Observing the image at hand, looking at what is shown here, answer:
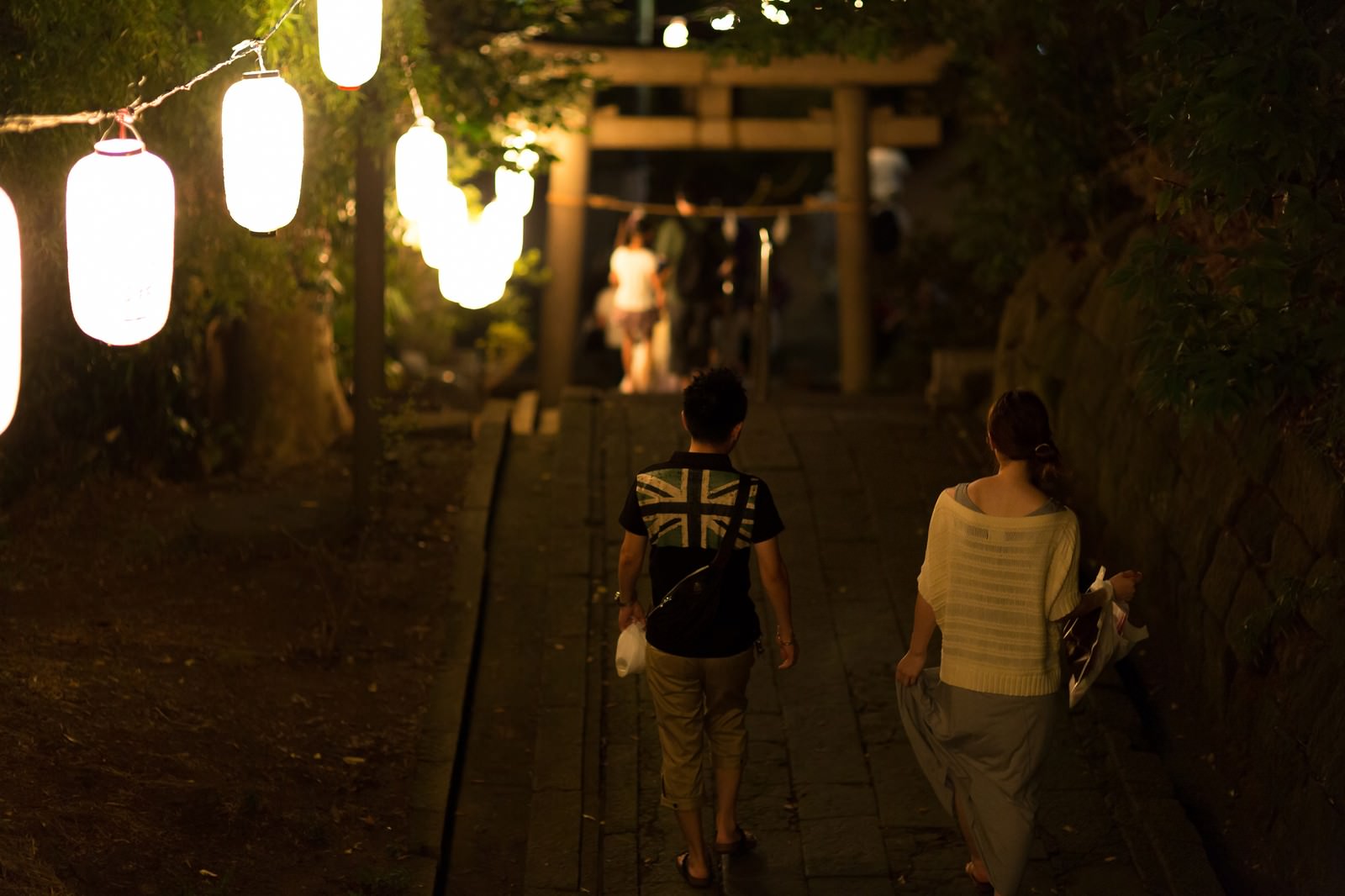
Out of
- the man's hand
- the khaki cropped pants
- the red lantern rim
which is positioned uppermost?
the red lantern rim

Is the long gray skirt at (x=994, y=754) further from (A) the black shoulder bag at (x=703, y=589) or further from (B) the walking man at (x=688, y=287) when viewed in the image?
(B) the walking man at (x=688, y=287)

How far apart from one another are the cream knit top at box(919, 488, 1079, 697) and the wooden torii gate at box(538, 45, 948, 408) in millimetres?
10057

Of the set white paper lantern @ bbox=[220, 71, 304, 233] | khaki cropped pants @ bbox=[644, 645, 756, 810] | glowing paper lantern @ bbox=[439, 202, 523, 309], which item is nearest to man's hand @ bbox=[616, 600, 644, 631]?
khaki cropped pants @ bbox=[644, 645, 756, 810]

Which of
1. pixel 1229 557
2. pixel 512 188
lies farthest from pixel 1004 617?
pixel 512 188

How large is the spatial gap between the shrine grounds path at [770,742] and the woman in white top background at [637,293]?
166 inches

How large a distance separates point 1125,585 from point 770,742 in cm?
239

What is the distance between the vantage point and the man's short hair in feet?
17.9

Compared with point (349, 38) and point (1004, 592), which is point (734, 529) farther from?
point (349, 38)

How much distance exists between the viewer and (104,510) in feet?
32.9

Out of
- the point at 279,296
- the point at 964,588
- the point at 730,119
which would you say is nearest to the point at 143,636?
the point at 279,296

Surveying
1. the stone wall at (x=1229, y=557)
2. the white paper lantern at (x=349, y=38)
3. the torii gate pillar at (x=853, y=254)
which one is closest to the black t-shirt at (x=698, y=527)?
the stone wall at (x=1229, y=557)

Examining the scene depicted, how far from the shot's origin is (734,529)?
17.9 ft

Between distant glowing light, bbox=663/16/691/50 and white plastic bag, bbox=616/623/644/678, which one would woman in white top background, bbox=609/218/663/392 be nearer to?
distant glowing light, bbox=663/16/691/50

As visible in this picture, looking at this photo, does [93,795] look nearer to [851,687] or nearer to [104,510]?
[851,687]
